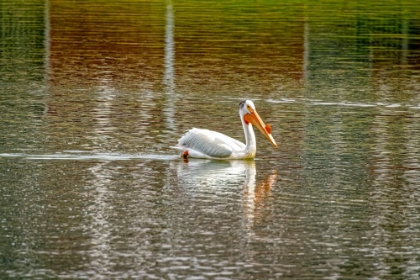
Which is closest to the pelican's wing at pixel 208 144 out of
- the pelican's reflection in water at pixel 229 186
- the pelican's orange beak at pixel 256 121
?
the pelican's reflection in water at pixel 229 186

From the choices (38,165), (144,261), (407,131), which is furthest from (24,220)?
(407,131)

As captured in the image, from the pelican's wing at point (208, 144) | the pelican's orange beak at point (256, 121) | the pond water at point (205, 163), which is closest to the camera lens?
the pond water at point (205, 163)

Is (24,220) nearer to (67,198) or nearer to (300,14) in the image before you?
(67,198)

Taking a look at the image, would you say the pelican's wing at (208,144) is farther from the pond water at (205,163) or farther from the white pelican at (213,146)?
the pond water at (205,163)

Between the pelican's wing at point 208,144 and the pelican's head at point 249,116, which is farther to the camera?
the pelican's head at point 249,116

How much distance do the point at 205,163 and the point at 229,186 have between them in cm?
160

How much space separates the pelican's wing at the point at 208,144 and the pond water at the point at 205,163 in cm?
14

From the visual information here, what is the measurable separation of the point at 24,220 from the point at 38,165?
2.72 m

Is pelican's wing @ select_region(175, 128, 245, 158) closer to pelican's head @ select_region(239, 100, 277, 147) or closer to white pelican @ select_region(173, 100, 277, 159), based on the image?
white pelican @ select_region(173, 100, 277, 159)

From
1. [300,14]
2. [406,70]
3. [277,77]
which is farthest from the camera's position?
[300,14]

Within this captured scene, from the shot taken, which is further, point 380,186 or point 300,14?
point 300,14

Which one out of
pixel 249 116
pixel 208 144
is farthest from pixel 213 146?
pixel 249 116

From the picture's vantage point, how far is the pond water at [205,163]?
967 cm

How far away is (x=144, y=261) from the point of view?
942cm
